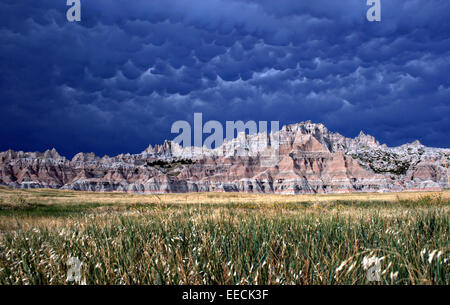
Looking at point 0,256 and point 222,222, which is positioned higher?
point 222,222

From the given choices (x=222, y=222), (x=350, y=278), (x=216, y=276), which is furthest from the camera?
(x=222, y=222)

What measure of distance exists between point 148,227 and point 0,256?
3.16 meters

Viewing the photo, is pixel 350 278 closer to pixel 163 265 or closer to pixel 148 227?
pixel 163 265
